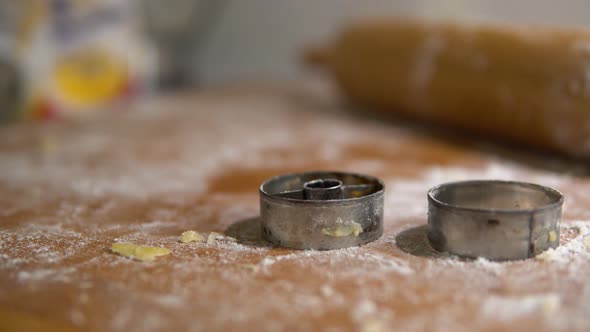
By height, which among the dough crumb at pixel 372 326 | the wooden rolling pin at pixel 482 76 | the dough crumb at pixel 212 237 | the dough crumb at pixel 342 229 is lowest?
the dough crumb at pixel 372 326

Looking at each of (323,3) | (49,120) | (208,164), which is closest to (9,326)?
(208,164)

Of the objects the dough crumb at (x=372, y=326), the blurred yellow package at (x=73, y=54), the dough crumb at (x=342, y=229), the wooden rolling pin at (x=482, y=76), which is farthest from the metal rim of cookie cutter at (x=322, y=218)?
the blurred yellow package at (x=73, y=54)

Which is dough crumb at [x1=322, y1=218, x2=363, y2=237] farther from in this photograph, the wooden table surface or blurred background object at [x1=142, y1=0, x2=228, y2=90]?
blurred background object at [x1=142, y1=0, x2=228, y2=90]

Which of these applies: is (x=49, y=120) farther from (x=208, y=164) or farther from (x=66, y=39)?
(x=208, y=164)

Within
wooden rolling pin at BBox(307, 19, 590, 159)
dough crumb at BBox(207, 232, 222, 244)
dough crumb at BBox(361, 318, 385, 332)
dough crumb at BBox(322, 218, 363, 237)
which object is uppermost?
wooden rolling pin at BBox(307, 19, 590, 159)

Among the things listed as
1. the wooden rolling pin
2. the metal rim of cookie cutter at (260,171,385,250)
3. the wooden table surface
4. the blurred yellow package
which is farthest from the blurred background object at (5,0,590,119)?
the metal rim of cookie cutter at (260,171,385,250)

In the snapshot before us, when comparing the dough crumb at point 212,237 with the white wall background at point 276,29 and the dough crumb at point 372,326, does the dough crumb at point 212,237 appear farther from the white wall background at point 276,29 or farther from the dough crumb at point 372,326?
the white wall background at point 276,29

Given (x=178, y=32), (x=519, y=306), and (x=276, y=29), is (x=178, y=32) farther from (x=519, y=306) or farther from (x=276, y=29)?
(x=519, y=306)
